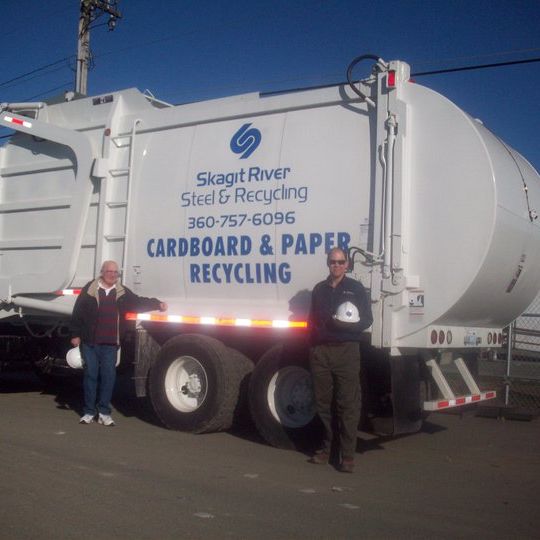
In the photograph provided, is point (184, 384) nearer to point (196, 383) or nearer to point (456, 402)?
point (196, 383)

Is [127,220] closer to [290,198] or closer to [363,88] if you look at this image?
[290,198]

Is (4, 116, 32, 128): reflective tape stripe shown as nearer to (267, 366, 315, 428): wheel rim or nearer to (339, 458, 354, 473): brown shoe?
(267, 366, 315, 428): wheel rim

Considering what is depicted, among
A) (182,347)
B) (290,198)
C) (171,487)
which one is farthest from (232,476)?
(290,198)

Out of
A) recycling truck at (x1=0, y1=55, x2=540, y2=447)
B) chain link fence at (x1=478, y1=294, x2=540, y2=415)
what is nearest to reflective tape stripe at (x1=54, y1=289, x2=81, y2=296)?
recycling truck at (x1=0, y1=55, x2=540, y2=447)

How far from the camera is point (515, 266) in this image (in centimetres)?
786

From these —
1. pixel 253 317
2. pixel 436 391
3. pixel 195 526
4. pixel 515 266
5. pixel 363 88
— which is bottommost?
pixel 195 526

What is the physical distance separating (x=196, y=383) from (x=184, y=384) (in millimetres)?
177

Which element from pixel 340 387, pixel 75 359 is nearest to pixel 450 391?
pixel 340 387

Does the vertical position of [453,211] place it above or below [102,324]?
above

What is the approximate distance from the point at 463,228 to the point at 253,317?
2.35 meters

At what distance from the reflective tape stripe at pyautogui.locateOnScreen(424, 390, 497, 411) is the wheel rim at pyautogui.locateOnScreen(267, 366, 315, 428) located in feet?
3.84

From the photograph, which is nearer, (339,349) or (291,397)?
(339,349)

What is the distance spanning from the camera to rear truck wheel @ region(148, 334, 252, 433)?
836 cm

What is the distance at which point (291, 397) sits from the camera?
8094 millimetres
